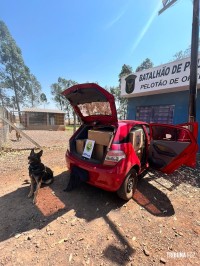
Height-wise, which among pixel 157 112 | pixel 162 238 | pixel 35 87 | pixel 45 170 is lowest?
pixel 162 238

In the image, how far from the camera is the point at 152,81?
7.60m

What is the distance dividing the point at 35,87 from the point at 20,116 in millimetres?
22839

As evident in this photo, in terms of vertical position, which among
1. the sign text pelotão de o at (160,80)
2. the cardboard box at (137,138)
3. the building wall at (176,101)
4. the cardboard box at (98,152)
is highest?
the sign text pelotão de o at (160,80)

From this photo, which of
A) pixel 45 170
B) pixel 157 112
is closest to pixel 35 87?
pixel 157 112

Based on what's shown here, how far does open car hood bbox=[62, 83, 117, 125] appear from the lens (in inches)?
115

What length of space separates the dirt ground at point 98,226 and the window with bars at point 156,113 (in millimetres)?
4841

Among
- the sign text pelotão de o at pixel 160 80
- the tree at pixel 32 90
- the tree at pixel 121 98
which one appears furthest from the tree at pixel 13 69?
the sign text pelotão de o at pixel 160 80

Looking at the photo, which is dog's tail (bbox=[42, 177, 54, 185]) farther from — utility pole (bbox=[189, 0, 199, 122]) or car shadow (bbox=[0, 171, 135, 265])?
utility pole (bbox=[189, 0, 199, 122])

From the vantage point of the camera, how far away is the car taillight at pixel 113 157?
275 cm

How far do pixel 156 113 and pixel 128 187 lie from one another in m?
6.48

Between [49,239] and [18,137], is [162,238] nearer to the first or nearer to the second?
[49,239]

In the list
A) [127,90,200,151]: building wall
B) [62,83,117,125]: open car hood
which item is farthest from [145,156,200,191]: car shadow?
[127,90,200,151]: building wall

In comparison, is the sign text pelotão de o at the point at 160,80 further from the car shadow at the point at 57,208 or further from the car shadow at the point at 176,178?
the car shadow at the point at 57,208

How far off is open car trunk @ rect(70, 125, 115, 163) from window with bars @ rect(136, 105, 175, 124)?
5.69 metres
